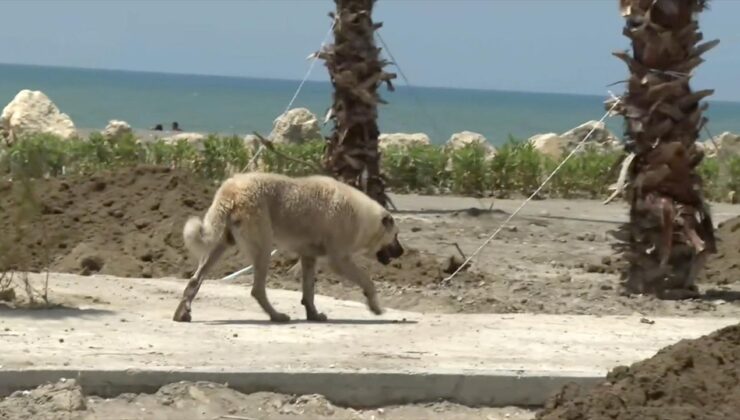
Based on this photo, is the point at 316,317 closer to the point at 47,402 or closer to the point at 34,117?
the point at 47,402

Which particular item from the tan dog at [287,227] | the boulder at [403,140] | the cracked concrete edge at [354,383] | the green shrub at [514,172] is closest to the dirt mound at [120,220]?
the tan dog at [287,227]

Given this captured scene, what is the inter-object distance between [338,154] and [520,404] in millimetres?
8632

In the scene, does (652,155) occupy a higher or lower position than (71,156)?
higher

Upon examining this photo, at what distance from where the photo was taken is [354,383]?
8602 millimetres

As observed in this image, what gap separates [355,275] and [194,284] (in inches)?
58.0

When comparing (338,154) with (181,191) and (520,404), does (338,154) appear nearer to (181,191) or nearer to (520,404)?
(181,191)

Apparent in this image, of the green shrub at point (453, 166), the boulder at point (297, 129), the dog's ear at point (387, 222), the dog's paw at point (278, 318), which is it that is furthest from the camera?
the boulder at point (297, 129)

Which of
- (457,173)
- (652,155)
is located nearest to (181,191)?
(652,155)

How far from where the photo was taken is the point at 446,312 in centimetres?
1278

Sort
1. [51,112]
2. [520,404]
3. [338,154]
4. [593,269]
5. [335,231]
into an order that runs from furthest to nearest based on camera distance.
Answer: [51,112], [338,154], [593,269], [335,231], [520,404]

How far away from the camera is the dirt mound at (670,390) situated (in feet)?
22.7

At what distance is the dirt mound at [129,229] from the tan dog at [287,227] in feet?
5.22

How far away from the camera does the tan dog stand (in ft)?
→ 36.7

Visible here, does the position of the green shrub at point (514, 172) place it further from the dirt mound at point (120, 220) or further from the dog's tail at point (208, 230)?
the dog's tail at point (208, 230)
